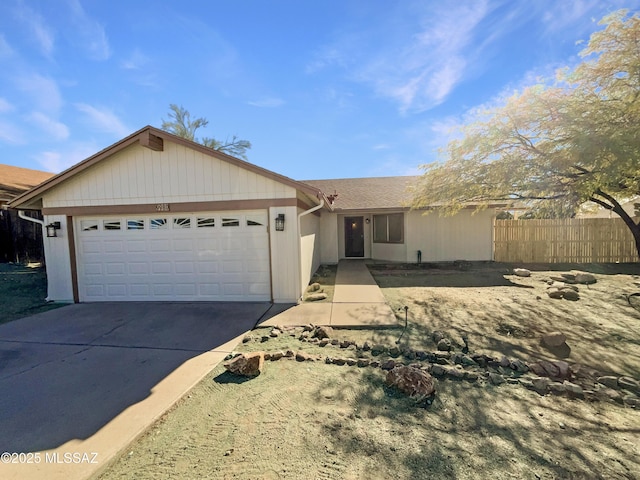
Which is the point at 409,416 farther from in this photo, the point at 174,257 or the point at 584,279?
the point at 584,279

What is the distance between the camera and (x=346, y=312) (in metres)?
6.00

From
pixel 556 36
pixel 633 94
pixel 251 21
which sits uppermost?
pixel 251 21

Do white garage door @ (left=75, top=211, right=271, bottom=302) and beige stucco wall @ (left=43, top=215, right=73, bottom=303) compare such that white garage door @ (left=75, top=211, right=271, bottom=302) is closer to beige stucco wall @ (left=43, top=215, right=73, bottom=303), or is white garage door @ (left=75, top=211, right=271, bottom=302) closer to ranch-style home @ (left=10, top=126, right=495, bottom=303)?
ranch-style home @ (left=10, top=126, right=495, bottom=303)

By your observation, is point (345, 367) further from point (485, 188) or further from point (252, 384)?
point (485, 188)

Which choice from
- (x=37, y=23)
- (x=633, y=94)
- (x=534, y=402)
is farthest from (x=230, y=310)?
(x=633, y=94)

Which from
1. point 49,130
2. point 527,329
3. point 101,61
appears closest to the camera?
point 527,329

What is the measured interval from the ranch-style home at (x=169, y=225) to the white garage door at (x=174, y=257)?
0.08 ft

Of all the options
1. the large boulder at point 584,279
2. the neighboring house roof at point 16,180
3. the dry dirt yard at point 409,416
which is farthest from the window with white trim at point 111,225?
the large boulder at point 584,279

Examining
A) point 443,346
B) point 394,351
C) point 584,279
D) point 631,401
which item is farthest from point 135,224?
point 584,279

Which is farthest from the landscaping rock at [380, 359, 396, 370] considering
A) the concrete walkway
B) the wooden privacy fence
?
the wooden privacy fence

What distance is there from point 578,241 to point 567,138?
8.48 m

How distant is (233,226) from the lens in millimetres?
7047

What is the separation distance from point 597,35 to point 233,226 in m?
8.77

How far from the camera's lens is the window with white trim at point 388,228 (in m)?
13.1
